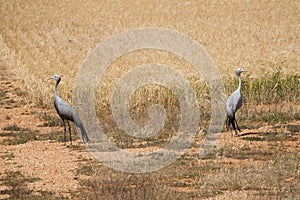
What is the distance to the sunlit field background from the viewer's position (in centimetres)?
1122

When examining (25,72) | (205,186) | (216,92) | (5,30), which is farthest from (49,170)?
(5,30)

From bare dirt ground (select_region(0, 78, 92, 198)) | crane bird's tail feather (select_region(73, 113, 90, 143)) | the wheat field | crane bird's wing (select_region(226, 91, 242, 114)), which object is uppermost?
the wheat field

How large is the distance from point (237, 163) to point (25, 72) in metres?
13.1

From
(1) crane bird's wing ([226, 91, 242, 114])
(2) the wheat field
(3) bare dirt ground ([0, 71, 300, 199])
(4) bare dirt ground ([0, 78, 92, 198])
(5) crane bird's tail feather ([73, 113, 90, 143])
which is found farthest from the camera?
(2) the wheat field

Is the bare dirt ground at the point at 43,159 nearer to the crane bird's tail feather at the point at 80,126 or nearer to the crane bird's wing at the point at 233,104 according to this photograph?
the crane bird's tail feather at the point at 80,126

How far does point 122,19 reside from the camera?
3959 centimetres

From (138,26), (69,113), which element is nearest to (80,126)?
(69,113)

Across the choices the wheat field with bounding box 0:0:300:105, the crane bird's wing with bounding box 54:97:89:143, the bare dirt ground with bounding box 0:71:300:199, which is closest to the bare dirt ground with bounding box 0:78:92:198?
the bare dirt ground with bounding box 0:71:300:199

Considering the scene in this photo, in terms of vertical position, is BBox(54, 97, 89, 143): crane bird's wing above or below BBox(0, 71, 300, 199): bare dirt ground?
above

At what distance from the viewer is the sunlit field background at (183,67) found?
1122 centimetres

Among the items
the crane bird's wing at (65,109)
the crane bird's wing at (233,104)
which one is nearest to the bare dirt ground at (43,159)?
the crane bird's wing at (65,109)

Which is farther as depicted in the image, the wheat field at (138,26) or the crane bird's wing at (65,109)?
the wheat field at (138,26)

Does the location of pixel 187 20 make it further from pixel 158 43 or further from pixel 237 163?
pixel 237 163

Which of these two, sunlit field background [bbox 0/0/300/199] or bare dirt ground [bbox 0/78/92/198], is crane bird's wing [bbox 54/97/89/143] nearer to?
bare dirt ground [bbox 0/78/92/198]
